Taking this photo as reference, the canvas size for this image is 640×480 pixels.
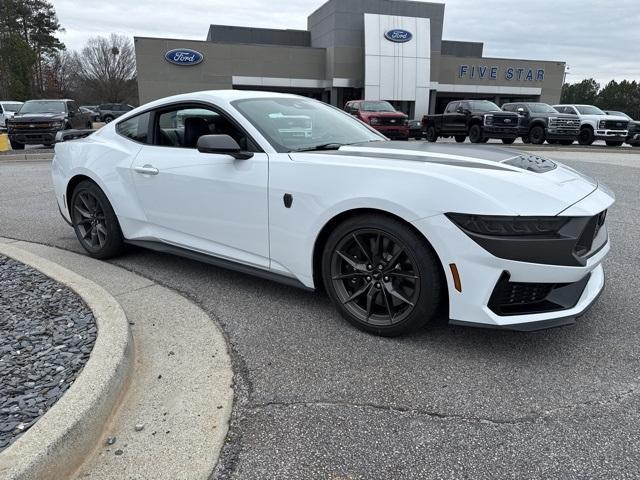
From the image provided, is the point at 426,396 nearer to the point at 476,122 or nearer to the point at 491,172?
the point at 491,172

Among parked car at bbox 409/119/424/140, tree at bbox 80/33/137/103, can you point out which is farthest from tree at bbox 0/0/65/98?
parked car at bbox 409/119/424/140

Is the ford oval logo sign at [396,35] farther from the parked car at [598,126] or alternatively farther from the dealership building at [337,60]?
the parked car at [598,126]

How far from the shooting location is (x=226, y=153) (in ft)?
11.4

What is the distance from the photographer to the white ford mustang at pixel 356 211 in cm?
272

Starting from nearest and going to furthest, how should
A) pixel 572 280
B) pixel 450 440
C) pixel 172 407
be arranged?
pixel 450 440, pixel 172 407, pixel 572 280

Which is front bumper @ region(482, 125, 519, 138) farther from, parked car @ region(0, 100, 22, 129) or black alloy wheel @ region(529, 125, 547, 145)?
parked car @ region(0, 100, 22, 129)

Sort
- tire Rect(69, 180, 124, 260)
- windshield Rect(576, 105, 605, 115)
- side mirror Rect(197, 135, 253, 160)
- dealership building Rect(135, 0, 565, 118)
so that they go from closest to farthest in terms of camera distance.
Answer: side mirror Rect(197, 135, 253, 160), tire Rect(69, 180, 124, 260), windshield Rect(576, 105, 605, 115), dealership building Rect(135, 0, 565, 118)

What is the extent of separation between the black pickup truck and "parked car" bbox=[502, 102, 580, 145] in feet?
2.38

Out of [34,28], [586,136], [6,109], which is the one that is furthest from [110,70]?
[586,136]

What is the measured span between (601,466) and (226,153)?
276cm

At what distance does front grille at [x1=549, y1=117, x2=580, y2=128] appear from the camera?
800 inches

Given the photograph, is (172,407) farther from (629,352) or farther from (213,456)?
(629,352)

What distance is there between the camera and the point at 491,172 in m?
2.84

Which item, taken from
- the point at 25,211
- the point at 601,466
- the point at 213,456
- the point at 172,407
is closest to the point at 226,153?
the point at 172,407
